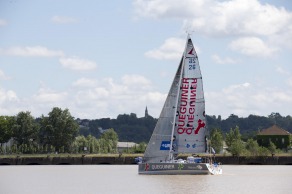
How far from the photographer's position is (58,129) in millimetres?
165000

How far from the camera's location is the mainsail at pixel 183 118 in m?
76.9

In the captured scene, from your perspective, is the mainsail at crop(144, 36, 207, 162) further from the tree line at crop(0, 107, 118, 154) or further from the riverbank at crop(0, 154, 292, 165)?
the tree line at crop(0, 107, 118, 154)

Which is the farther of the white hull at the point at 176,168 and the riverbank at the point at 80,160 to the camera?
the riverbank at the point at 80,160

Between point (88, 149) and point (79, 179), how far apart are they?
9497 centimetres

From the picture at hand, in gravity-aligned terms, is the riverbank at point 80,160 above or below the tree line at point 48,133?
below

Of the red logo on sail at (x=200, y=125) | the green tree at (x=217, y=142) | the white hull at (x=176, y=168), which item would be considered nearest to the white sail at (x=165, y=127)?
the white hull at (x=176, y=168)

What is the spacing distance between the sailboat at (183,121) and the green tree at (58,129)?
288 ft

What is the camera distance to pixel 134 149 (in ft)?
528

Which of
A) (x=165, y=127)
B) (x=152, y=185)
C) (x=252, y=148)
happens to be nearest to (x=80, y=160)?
(x=252, y=148)

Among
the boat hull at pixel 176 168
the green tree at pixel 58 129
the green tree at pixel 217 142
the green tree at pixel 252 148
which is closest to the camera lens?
the boat hull at pixel 176 168

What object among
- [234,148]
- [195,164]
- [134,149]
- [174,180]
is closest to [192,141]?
[195,164]

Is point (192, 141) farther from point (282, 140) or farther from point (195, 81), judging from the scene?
point (282, 140)

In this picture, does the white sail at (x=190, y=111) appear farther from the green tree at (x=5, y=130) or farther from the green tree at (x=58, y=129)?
the green tree at (x=5, y=130)

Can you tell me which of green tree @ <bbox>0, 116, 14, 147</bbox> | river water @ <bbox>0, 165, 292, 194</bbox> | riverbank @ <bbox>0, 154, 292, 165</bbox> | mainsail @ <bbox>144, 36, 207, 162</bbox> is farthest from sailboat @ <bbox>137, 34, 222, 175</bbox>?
green tree @ <bbox>0, 116, 14, 147</bbox>
